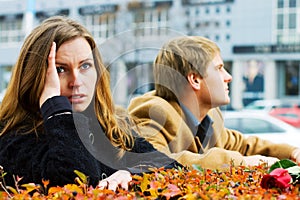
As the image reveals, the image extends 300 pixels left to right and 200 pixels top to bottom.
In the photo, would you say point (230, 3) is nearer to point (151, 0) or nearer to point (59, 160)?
point (151, 0)

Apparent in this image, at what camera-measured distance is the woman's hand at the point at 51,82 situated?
5.67 ft

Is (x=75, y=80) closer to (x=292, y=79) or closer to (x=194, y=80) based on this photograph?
(x=194, y=80)

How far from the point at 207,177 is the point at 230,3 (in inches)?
987

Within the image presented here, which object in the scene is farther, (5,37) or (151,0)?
(5,37)

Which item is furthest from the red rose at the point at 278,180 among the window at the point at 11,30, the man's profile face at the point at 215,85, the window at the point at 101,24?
the window at the point at 11,30

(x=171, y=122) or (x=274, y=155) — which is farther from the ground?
(x=171, y=122)

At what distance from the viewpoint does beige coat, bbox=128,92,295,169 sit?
77.4 inches

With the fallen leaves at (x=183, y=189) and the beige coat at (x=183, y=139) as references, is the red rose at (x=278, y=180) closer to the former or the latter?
the fallen leaves at (x=183, y=189)

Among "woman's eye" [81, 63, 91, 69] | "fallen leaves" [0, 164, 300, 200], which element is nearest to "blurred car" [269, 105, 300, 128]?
"woman's eye" [81, 63, 91, 69]

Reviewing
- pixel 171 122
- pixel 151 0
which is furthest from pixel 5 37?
pixel 171 122

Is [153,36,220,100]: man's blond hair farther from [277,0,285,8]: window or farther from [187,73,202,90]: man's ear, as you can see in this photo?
[277,0,285,8]: window

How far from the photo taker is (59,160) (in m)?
1.57

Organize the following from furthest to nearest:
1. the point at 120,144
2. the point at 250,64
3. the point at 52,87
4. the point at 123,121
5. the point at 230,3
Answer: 1. the point at 250,64
2. the point at 230,3
3. the point at 123,121
4. the point at 120,144
5. the point at 52,87

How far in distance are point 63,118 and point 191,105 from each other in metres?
0.90
